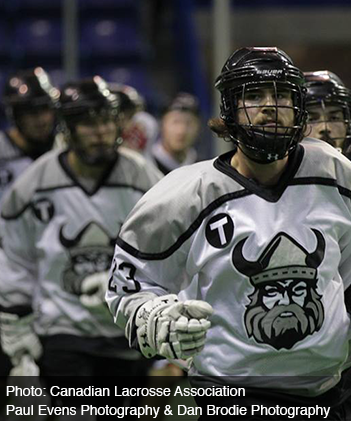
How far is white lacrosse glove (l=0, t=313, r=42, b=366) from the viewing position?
4617 mm

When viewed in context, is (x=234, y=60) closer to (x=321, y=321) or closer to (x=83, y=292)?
(x=321, y=321)

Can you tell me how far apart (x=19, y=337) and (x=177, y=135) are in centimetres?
280

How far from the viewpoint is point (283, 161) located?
10.1 feet

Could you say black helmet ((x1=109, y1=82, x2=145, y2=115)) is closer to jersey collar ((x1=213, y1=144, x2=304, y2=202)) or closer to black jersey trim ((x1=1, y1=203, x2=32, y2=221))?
black jersey trim ((x1=1, y1=203, x2=32, y2=221))

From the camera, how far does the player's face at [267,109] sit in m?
3.00

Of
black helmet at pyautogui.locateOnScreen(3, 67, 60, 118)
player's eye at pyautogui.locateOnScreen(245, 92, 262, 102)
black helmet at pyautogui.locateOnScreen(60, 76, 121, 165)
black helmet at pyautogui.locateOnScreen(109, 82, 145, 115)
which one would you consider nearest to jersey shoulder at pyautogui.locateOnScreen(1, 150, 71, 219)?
black helmet at pyautogui.locateOnScreen(60, 76, 121, 165)

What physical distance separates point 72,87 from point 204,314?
7.24ft

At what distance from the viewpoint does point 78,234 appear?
4516 millimetres

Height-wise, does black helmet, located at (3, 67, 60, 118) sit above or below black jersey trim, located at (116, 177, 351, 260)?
below

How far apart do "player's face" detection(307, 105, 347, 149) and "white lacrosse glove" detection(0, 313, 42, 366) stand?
1.53 metres

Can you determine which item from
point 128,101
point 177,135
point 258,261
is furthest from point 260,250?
point 177,135

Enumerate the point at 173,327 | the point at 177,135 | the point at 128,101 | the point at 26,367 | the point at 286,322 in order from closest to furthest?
1. the point at 173,327
2. the point at 286,322
3. the point at 26,367
4. the point at 128,101
5. the point at 177,135

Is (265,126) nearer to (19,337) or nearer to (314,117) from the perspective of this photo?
(314,117)

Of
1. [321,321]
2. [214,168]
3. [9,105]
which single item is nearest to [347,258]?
[321,321]
